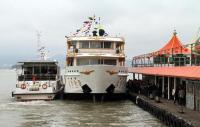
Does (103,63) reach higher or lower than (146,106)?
higher

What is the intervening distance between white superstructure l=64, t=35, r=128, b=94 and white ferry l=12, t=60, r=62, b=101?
1494 mm

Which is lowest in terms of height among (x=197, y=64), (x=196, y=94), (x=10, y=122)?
(x=10, y=122)

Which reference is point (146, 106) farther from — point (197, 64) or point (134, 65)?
point (134, 65)

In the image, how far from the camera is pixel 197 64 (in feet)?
73.3

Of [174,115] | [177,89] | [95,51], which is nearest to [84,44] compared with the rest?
[95,51]

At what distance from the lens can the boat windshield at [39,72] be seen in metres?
39.3

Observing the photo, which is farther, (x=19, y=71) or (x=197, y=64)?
(x=19, y=71)

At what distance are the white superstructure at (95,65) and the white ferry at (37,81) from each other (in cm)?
149

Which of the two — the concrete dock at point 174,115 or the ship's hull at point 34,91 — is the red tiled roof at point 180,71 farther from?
the ship's hull at point 34,91

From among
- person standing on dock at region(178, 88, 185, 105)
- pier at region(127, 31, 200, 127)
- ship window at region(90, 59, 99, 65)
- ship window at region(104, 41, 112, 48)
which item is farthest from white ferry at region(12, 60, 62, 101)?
person standing on dock at region(178, 88, 185, 105)

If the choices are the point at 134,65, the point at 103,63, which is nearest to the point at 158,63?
the point at 103,63

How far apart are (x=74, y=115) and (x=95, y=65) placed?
251 inches

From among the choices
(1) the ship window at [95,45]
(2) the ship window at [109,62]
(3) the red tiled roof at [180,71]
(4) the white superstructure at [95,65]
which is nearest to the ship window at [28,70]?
(4) the white superstructure at [95,65]

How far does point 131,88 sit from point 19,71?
10139mm
